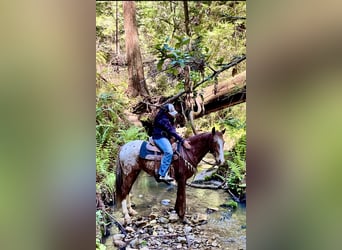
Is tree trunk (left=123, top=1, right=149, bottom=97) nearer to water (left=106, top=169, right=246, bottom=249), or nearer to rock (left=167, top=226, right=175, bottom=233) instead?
water (left=106, top=169, right=246, bottom=249)

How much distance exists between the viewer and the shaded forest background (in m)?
1.30

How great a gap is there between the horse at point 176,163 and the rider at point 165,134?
24 millimetres

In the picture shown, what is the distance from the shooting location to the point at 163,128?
1.40 m

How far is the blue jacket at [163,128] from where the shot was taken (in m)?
1.40

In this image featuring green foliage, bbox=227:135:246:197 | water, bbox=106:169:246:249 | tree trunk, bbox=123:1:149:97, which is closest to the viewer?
green foliage, bbox=227:135:246:197

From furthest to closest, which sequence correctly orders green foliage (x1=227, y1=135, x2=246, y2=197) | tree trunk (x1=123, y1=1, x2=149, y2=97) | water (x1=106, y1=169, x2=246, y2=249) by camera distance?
tree trunk (x1=123, y1=1, x2=149, y2=97)
water (x1=106, y1=169, x2=246, y2=249)
green foliage (x1=227, y1=135, x2=246, y2=197)

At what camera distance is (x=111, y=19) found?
1.41 metres

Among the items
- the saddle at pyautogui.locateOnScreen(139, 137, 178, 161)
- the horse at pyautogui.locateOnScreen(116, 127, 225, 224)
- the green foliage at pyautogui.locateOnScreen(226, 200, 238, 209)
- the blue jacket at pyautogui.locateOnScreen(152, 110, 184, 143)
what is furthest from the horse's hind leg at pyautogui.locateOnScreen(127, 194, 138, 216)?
the green foliage at pyautogui.locateOnScreen(226, 200, 238, 209)

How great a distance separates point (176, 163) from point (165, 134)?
0.14 meters

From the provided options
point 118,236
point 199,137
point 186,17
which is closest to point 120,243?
point 118,236

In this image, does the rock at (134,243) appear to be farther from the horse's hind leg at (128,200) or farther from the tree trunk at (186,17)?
the tree trunk at (186,17)

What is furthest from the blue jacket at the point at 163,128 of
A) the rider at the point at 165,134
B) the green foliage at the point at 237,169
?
the green foliage at the point at 237,169
